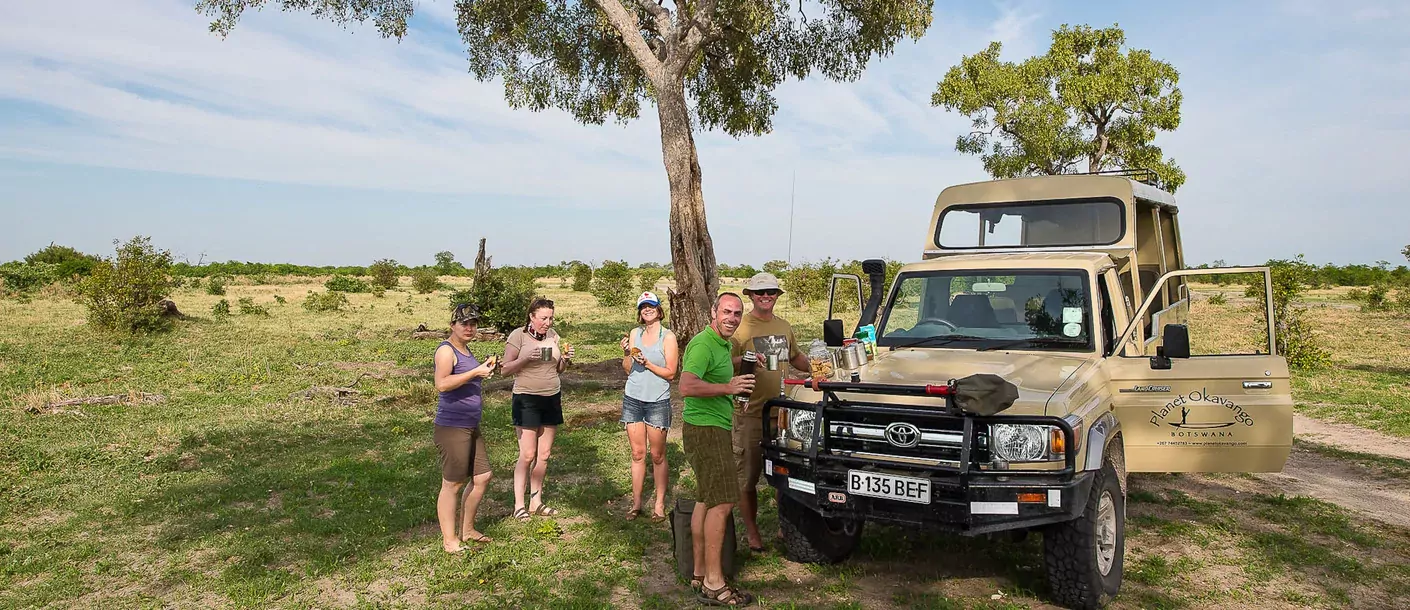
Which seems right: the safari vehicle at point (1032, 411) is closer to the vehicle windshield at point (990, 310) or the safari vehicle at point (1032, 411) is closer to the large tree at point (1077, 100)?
the vehicle windshield at point (990, 310)

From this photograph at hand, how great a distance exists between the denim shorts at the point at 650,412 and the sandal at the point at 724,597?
1601 mm

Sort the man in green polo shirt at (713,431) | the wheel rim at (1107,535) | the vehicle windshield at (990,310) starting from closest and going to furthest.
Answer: the man in green polo shirt at (713,431) → the wheel rim at (1107,535) → the vehicle windshield at (990,310)

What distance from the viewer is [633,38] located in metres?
14.7

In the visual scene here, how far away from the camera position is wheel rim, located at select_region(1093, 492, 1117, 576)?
4867mm

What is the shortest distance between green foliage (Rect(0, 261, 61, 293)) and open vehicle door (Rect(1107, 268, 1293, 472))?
4182 cm

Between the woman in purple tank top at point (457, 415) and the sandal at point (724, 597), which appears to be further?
the woman in purple tank top at point (457, 415)

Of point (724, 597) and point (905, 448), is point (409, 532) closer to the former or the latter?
point (724, 597)

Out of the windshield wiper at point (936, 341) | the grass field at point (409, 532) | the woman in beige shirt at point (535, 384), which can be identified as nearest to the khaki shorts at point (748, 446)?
the grass field at point (409, 532)

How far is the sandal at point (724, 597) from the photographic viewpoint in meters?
4.89

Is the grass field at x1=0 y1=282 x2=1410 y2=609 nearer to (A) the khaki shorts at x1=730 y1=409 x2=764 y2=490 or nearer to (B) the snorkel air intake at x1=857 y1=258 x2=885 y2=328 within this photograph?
(A) the khaki shorts at x1=730 y1=409 x2=764 y2=490

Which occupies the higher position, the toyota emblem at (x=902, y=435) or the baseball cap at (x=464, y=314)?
the baseball cap at (x=464, y=314)

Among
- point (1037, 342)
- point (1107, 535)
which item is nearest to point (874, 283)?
point (1037, 342)

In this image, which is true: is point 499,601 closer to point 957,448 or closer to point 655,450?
point 655,450

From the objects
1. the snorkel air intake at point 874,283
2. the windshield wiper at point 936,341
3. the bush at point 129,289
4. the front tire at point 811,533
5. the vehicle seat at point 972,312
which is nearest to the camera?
the front tire at point 811,533
